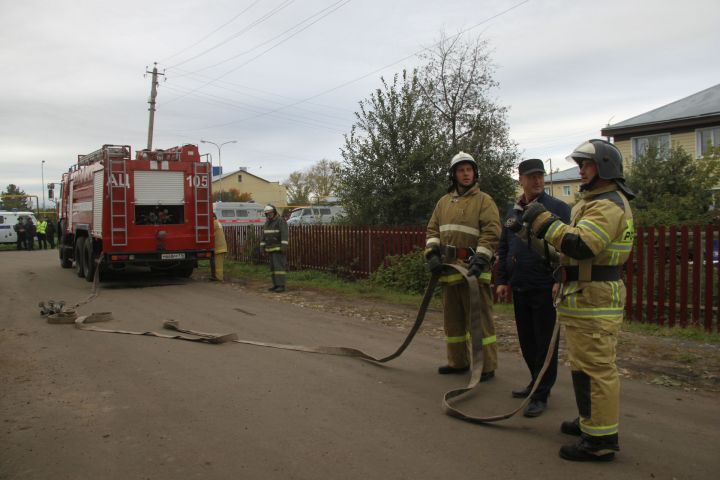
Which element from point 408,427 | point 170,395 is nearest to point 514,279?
point 408,427

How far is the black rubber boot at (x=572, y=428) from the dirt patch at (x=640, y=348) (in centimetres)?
172

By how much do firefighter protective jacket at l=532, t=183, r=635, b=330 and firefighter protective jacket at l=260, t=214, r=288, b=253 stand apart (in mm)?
8836

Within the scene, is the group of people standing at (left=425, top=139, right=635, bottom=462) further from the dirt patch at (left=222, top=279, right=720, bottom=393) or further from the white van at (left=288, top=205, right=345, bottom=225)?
the white van at (left=288, top=205, right=345, bottom=225)

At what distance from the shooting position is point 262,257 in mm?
16812

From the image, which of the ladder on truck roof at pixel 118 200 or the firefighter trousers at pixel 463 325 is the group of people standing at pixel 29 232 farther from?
the firefighter trousers at pixel 463 325

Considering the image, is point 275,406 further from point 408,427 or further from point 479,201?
point 479,201

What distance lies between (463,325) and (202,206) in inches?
363

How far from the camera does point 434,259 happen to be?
4.99 m

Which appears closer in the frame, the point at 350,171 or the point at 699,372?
the point at 699,372

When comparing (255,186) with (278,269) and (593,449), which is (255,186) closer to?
(278,269)

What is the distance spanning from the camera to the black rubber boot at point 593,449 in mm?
3365

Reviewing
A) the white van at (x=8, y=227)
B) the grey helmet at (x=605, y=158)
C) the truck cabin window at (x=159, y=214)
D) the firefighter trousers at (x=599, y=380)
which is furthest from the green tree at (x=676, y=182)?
the white van at (x=8, y=227)

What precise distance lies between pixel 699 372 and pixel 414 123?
1133 cm

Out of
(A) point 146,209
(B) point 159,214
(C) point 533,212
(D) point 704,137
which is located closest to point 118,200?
(A) point 146,209
